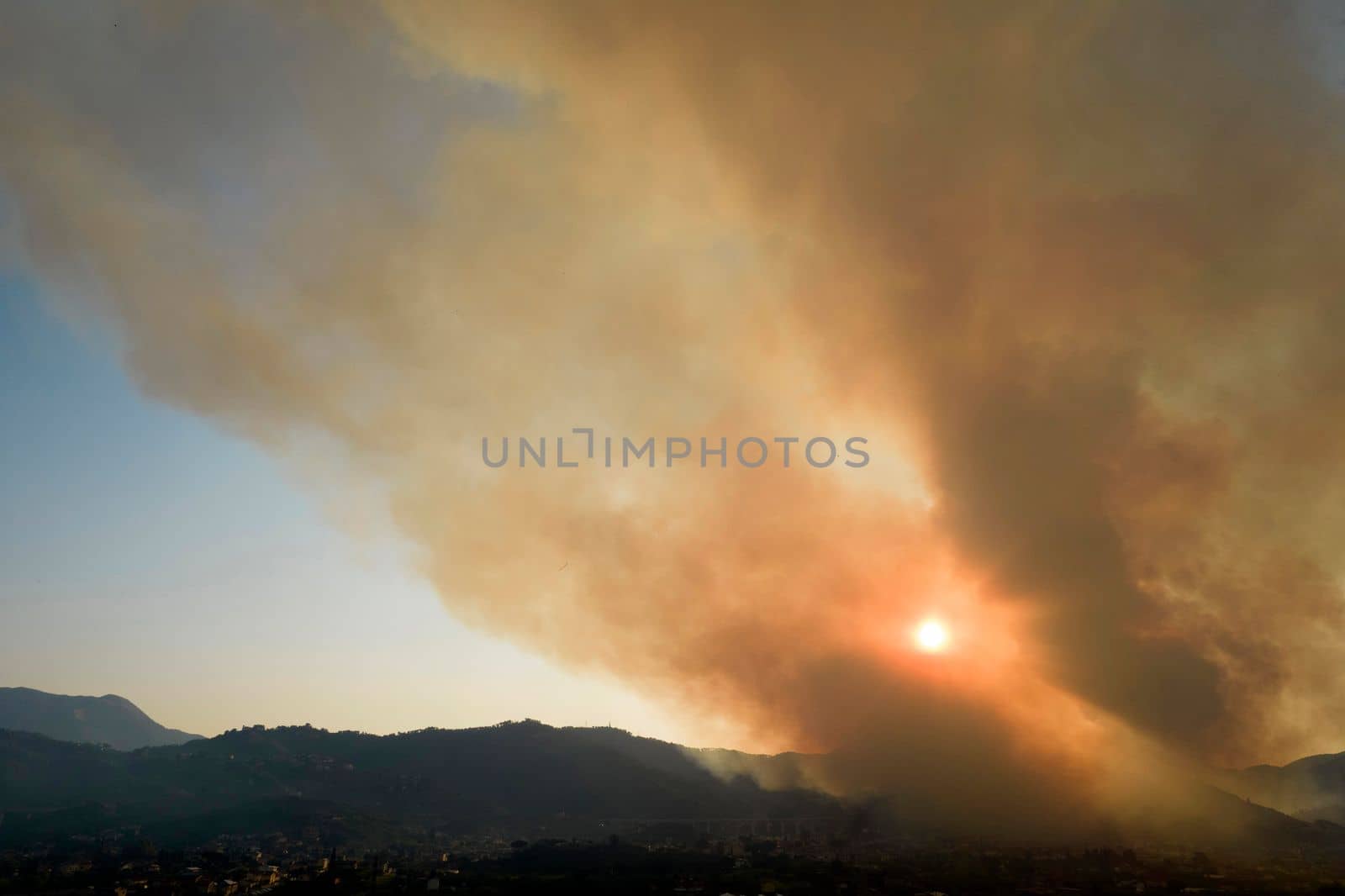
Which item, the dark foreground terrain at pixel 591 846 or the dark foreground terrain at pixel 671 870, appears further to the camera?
the dark foreground terrain at pixel 591 846

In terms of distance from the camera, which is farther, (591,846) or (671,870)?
(591,846)

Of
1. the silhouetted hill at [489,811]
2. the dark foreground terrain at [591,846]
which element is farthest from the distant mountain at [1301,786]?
the silhouetted hill at [489,811]

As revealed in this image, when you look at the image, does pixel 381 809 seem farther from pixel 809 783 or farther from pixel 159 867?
pixel 809 783

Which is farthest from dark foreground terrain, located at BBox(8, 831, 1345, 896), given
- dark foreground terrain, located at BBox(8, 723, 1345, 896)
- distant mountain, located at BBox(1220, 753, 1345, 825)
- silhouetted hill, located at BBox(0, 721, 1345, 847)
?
distant mountain, located at BBox(1220, 753, 1345, 825)

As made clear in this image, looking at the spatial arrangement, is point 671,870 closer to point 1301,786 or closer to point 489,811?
point 489,811

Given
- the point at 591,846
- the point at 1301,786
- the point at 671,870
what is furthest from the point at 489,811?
the point at 1301,786

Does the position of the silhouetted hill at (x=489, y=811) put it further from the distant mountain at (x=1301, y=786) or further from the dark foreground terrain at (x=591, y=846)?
the distant mountain at (x=1301, y=786)

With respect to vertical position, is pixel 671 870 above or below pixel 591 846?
above

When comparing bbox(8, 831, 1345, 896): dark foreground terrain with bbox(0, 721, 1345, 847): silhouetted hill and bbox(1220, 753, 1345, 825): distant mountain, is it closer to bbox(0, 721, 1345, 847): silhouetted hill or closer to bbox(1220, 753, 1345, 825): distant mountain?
bbox(0, 721, 1345, 847): silhouetted hill
